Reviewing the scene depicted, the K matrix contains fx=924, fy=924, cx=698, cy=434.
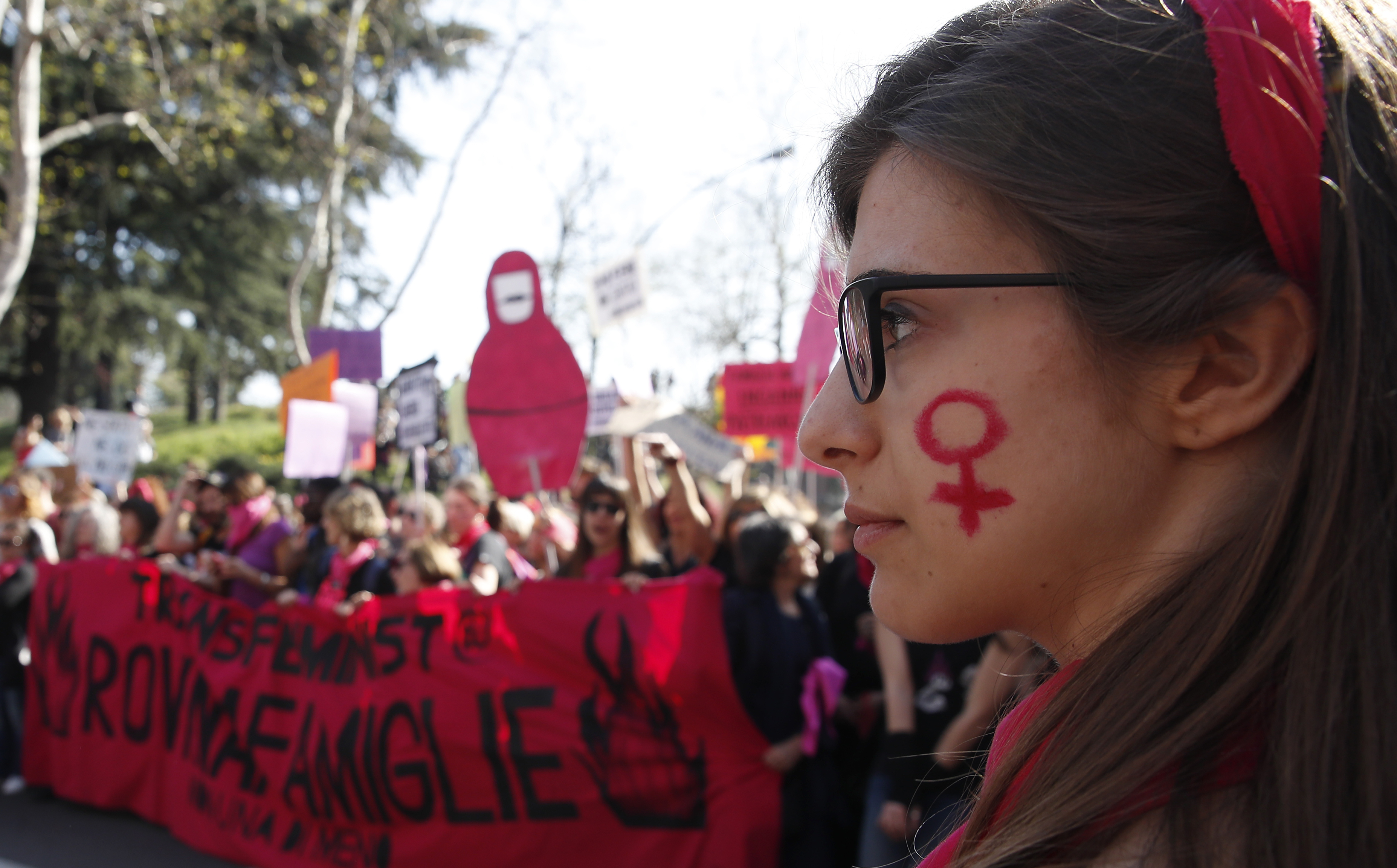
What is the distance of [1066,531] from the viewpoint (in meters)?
0.79

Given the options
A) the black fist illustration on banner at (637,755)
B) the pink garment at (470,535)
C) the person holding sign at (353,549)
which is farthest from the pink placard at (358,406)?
the black fist illustration on banner at (637,755)

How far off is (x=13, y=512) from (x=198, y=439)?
22352 millimetres

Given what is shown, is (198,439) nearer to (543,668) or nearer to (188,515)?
(188,515)

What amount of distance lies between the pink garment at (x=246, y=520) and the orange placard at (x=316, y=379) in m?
0.57

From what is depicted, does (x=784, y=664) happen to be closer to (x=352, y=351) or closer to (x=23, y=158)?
(x=352, y=351)

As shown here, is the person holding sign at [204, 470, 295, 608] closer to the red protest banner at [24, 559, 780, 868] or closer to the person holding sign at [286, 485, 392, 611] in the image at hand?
the person holding sign at [286, 485, 392, 611]

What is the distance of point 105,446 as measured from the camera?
9.64 meters

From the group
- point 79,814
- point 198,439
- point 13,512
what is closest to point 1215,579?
point 79,814

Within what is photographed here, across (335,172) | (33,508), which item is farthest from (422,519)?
(335,172)

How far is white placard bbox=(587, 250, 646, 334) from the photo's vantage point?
7109mm

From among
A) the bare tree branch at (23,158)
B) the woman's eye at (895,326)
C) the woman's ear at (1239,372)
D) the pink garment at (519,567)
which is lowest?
the pink garment at (519,567)

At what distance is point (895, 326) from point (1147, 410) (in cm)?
24

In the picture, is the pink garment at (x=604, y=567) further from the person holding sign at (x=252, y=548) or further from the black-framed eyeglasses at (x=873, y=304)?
the black-framed eyeglasses at (x=873, y=304)

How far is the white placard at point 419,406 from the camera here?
680 centimetres
